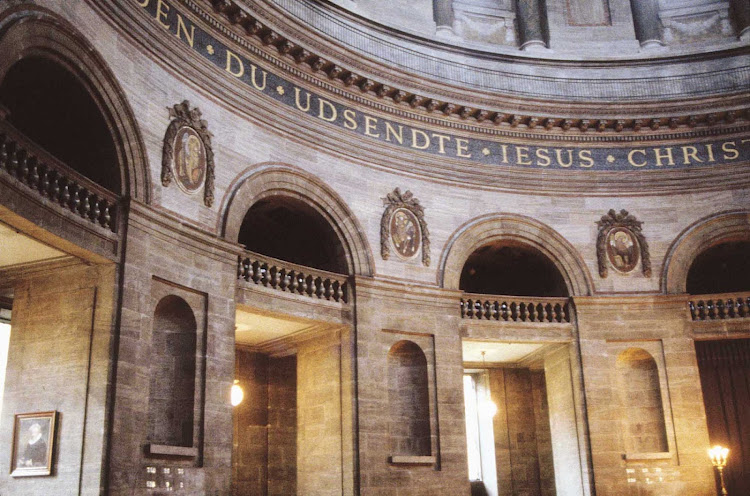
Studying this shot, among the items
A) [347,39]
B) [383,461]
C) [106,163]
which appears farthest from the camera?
[347,39]

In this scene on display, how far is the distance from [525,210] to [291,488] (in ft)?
31.3

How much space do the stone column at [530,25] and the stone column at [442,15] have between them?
231cm

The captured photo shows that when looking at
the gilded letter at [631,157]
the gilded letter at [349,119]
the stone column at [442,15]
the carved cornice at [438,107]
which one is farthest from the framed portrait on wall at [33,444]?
the gilded letter at [631,157]

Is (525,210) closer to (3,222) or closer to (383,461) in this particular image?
(383,461)

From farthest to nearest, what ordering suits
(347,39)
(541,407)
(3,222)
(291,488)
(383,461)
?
1. (541,407)
2. (347,39)
3. (291,488)
4. (383,461)
5. (3,222)

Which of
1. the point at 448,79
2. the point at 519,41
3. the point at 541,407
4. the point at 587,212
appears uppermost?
Result: the point at 519,41

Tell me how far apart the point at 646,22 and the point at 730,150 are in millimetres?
5158

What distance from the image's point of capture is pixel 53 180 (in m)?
13.8

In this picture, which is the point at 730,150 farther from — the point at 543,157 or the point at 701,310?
the point at 543,157

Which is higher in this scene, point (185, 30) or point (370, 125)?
point (185, 30)

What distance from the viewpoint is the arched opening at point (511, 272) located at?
23.0 metres

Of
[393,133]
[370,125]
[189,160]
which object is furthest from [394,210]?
[189,160]

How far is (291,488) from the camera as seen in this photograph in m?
20.6

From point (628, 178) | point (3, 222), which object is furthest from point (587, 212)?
point (3, 222)
